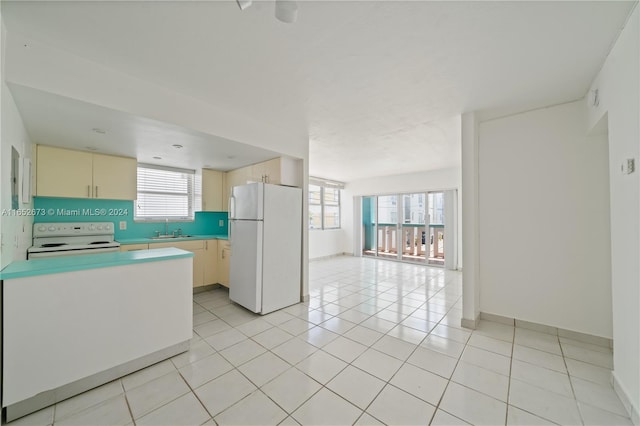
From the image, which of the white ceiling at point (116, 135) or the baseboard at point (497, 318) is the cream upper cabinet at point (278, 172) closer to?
the white ceiling at point (116, 135)

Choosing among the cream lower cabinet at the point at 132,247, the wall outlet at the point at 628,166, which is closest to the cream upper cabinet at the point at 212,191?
the cream lower cabinet at the point at 132,247

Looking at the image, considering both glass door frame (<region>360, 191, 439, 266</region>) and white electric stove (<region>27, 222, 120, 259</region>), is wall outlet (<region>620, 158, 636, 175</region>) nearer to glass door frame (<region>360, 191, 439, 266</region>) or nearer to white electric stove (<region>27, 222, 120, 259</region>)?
glass door frame (<region>360, 191, 439, 266</region>)

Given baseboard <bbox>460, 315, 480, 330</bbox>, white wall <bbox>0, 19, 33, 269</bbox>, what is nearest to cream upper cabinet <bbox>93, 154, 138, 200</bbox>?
white wall <bbox>0, 19, 33, 269</bbox>

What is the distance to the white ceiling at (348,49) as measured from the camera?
1.47 meters

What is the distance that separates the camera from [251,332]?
2.74 m

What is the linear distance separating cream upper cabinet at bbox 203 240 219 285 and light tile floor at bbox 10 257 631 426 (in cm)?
117

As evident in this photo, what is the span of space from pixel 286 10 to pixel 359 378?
2593mm

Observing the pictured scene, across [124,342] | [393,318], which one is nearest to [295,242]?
[393,318]

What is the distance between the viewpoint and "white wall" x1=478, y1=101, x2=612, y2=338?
8.08 ft

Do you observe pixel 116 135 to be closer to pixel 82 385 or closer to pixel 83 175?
pixel 83 175

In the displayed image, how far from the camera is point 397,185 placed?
6.93 metres

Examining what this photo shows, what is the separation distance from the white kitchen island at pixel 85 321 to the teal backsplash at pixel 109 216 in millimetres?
1799

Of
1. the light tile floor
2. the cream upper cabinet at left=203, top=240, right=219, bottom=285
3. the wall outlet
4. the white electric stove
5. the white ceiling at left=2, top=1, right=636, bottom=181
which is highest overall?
the white ceiling at left=2, top=1, right=636, bottom=181

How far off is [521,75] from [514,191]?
4.38 ft
